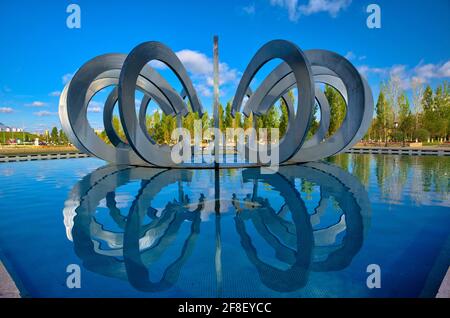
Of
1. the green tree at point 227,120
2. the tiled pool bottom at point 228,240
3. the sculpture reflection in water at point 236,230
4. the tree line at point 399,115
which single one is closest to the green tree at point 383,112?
the tree line at point 399,115

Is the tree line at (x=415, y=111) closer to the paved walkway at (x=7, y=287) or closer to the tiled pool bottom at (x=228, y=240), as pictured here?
the tiled pool bottom at (x=228, y=240)

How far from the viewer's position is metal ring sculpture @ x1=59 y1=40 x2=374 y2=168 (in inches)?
450

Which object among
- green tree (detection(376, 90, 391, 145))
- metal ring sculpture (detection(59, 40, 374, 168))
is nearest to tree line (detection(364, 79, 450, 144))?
green tree (detection(376, 90, 391, 145))

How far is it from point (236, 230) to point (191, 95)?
10.3 m

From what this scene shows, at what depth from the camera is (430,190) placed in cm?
884

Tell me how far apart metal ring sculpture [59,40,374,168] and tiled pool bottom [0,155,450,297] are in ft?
12.0

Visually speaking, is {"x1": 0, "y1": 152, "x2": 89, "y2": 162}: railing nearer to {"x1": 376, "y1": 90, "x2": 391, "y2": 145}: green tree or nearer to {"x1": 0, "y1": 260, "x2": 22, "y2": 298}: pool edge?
{"x1": 0, "y1": 260, "x2": 22, "y2": 298}: pool edge

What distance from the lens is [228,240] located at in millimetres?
4754

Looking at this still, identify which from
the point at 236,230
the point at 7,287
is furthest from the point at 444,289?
the point at 7,287

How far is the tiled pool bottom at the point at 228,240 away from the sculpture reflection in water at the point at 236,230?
21 millimetres

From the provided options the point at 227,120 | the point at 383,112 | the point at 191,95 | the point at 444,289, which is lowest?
the point at 444,289

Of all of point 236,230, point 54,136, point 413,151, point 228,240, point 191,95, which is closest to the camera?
point 228,240

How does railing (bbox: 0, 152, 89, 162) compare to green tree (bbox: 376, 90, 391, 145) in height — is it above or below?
below

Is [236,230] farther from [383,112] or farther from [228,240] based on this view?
[383,112]
